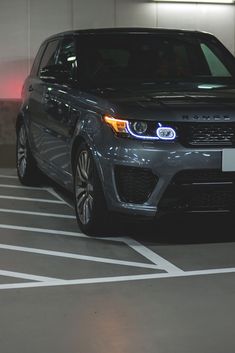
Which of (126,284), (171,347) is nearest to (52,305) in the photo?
(126,284)

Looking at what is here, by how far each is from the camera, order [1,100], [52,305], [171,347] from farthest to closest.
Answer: [1,100] → [52,305] → [171,347]

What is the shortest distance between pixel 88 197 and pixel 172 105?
108cm

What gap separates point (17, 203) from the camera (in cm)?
678

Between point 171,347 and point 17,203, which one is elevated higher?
point 171,347

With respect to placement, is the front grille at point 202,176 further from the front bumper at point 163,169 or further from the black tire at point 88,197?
the black tire at point 88,197

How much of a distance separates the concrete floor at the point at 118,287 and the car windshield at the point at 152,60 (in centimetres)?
133

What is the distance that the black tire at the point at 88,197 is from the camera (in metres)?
4.97

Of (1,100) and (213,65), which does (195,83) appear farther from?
(1,100)

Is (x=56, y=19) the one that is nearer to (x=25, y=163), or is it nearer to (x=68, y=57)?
(x=25, y=163)

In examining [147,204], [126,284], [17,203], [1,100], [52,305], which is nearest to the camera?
[52,305]

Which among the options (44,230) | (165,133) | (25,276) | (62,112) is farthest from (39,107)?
(25,276)

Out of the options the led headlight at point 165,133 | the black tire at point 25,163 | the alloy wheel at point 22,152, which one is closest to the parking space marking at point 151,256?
the led headlight at point 165,133

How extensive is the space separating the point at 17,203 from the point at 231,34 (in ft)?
22.3

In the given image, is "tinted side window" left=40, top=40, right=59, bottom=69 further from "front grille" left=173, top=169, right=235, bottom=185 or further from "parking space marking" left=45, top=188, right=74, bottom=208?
"front grille" left=173, top=169, right=235, bottom=185
